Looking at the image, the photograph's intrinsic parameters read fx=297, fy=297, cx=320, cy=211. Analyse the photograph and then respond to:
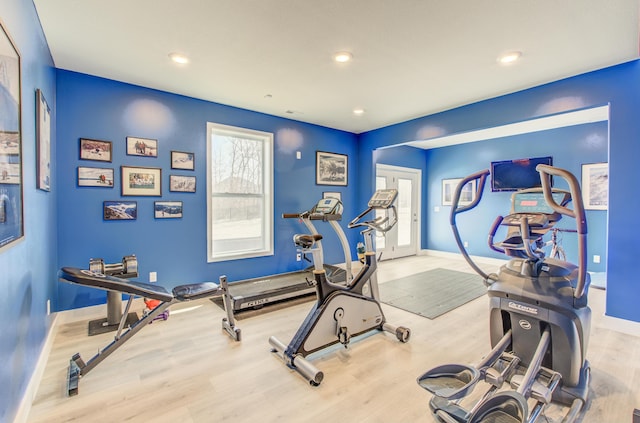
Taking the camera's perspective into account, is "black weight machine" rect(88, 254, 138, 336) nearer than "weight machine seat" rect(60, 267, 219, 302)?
No

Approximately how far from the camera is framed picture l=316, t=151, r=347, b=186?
538 centimetres

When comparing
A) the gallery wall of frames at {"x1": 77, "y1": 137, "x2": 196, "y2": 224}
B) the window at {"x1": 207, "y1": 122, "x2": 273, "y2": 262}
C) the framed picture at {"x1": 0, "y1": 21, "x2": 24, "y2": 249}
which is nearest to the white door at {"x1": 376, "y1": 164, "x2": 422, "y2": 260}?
the window at {"x1": 207, "y1": 122, "x2": 273, "y2": 262}

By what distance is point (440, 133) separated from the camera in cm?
451

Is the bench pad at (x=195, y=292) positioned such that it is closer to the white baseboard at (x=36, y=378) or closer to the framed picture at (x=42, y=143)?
the white baseboard at (x=36, y=378)

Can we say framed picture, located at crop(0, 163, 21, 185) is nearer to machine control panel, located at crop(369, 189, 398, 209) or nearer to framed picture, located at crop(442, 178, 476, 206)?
machine control panel, located at crop(369, 189, 398, 209)

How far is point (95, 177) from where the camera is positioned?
3326 millimetres

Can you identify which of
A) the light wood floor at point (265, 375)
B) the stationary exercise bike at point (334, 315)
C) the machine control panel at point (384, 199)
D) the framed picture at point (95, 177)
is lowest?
the light wood floor at point (265, 375)

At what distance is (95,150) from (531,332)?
442 centimetres

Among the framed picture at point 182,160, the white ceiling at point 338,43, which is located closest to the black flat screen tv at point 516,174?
the white ceiling at point 338,43

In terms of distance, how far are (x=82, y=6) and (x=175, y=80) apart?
1.25 metres

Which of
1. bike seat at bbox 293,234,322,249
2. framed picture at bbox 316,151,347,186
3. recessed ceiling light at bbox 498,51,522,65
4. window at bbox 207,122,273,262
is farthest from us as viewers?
framed picture at bbox 316,151,347,186

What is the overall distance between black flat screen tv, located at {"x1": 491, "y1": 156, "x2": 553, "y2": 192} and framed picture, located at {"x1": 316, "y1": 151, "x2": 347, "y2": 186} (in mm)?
2751

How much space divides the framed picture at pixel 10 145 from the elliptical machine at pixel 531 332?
2370mm

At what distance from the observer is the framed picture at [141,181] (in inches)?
138
